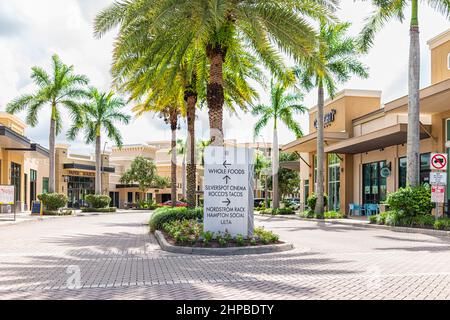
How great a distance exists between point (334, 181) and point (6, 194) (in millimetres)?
24014

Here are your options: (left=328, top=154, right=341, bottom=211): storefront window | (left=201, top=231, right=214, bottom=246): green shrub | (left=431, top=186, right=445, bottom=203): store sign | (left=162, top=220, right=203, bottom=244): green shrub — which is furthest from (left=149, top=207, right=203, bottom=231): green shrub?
(left=328, top=154, right=341, bottom=211): storefront window

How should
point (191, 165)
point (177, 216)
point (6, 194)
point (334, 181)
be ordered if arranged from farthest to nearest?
point (334, 181) → point (6, 194) → point (191, 165) → point (177, 216)

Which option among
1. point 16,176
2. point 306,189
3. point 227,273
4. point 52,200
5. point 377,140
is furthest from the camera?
point 306,189

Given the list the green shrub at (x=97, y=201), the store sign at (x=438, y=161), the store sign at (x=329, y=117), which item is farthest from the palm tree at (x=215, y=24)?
the green shrub at (x=97, y=201)

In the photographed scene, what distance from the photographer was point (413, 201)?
21672 millimetres

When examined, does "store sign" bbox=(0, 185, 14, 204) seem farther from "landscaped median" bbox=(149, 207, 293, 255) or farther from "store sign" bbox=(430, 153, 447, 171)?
"store sign" bbox=(430, 153, 447, 171)

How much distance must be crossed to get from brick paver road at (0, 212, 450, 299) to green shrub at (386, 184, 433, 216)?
22.8ft

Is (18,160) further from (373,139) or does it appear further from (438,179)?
(438,179)

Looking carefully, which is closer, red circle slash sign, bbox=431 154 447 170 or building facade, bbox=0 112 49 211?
red circle slash sign, bbox=431 154 447 170

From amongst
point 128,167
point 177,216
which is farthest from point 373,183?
point 128,167

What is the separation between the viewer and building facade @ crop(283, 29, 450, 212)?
26.8 meters

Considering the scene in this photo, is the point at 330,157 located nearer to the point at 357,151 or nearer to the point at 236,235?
the point at 357,151

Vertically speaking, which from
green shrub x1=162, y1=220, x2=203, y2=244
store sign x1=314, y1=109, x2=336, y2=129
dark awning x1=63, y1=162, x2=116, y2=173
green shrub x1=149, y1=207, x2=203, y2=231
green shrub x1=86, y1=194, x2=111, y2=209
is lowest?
green shrub x1=86, y1=194, x2=111, y2=209

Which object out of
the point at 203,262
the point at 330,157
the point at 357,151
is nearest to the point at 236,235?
the point at 203,262
